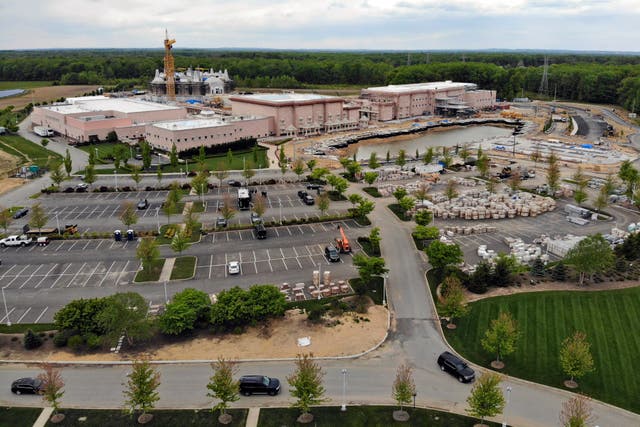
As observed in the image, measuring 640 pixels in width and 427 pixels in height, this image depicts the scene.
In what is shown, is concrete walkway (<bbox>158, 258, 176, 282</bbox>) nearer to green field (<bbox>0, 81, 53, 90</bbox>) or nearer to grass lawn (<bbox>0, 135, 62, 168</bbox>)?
grass lawn (<bbox>0, 135, 62, 168</bbox>)

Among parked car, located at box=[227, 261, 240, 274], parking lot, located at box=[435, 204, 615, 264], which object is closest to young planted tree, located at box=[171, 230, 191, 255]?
parked car, located at box=[227, 261, 240, 274]

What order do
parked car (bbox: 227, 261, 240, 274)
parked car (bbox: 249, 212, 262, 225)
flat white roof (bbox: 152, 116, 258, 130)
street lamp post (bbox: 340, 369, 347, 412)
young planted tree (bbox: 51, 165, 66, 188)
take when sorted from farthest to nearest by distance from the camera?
flat white roof (bbox: 152, 116, 258, 130)
young planted tree (bbox: 51, 165, 66, 188)
parked car (bbox: 249, 212, 262, 225)
parked car (bbox: 227, 261, 240, 274)
street lamp post (bbox: 340, 369, 347, 412)

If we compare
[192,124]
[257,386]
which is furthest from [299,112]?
[257,386]

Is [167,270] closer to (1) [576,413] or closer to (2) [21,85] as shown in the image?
(1) [576,413]

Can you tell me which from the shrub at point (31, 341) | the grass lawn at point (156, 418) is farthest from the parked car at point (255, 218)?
the grass lawn at point (156, 418)

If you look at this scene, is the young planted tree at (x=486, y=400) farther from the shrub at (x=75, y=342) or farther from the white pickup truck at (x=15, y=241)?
the white pickup truck at (x=15, y=241)
